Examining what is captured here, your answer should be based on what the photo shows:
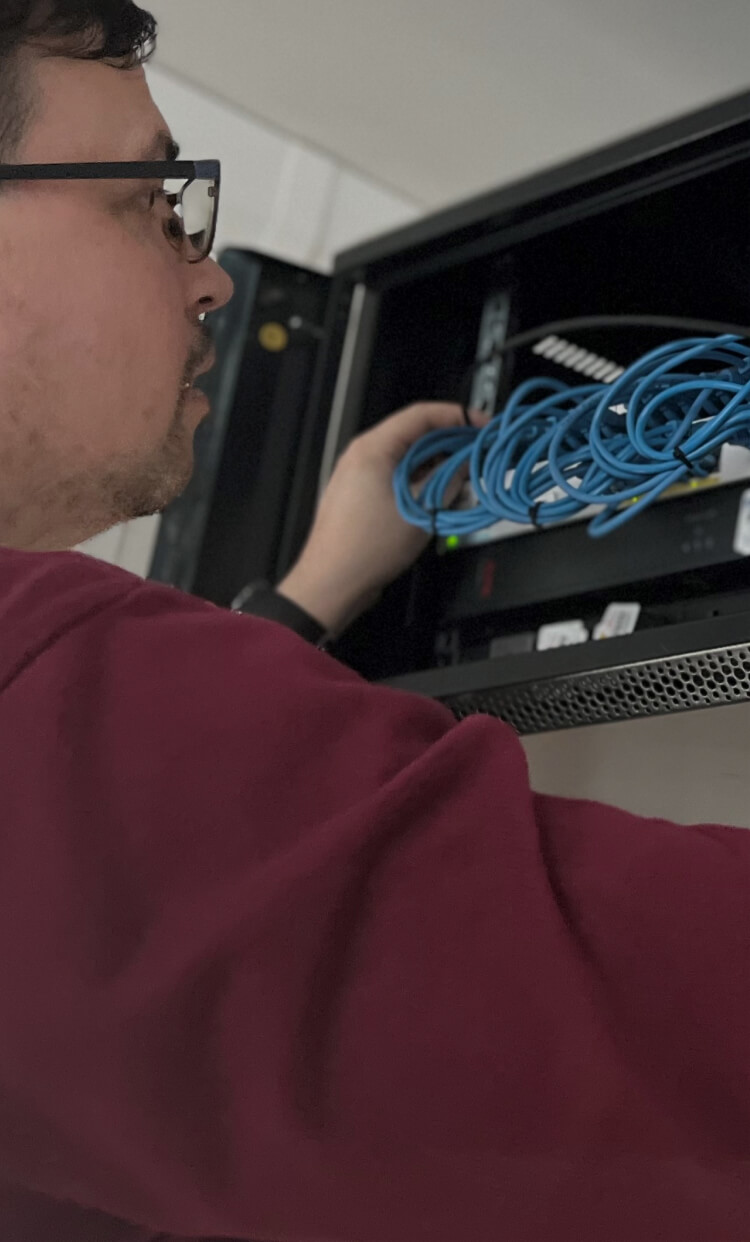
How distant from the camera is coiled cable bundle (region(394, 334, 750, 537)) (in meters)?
0.76

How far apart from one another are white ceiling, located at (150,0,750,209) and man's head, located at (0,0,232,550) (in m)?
0.52

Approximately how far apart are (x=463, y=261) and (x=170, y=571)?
1.29 feet

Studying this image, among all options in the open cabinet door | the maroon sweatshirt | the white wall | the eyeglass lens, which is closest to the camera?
the maroon sweatshirt

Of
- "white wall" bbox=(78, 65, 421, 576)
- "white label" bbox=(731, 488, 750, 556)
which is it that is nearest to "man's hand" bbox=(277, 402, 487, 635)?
"white label" bbox=(731, 488, 750, 556)

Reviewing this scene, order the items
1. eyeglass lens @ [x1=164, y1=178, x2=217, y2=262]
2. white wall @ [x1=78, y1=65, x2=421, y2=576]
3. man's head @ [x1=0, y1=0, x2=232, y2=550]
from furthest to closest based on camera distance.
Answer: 1. white wall @ [x1=78, y1=65, x2=421, y2=576]
2. eyeglass lens @ [x1=164, y1=178, x2=217, y2=262]
3. man's head @ [x1=0, y1=0, x2=232, y2=550]

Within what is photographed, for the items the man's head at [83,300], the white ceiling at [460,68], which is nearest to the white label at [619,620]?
the man's head at [83,300]

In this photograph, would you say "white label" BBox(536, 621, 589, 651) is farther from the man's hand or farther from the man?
the man

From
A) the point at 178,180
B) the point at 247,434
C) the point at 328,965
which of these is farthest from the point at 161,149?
the point at 328,965

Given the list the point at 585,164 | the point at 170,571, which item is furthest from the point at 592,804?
the point at 170,571

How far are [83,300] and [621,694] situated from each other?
0.40m

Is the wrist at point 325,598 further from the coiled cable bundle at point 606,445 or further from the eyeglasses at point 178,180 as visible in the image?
the eyeglasses at point 178,180

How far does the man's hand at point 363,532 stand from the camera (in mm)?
993

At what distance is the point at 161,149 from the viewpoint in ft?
2.63

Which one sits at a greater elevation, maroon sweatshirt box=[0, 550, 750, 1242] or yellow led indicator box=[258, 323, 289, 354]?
yellow led indicator box=[258, 323, 289, 354]
